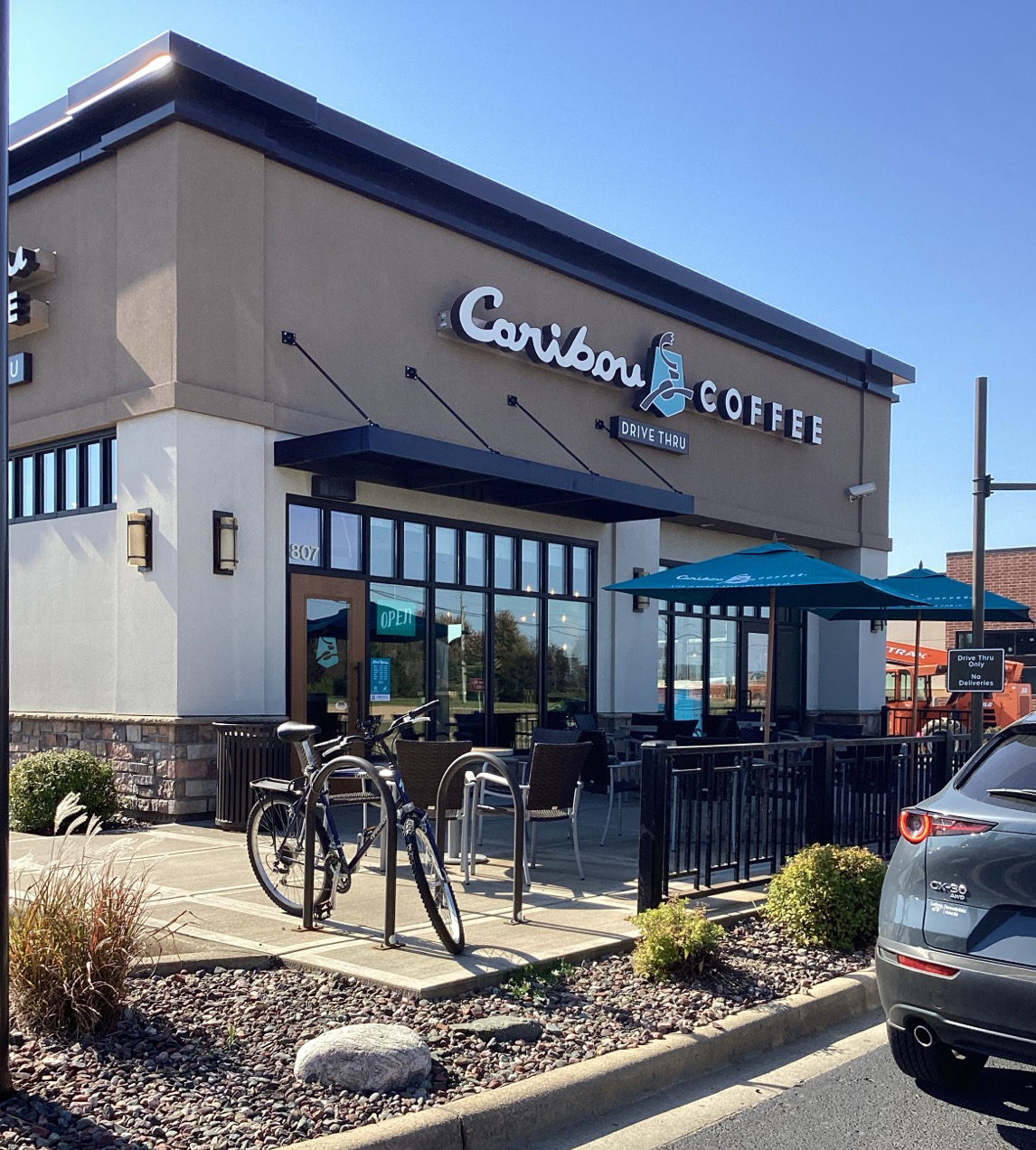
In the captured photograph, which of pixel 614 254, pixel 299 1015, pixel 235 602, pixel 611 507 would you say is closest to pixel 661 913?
pixel 299 1015

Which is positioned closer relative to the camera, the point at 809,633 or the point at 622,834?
the point at 622,834

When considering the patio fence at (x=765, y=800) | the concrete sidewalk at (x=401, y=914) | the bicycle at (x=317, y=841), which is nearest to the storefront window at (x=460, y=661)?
the concrete sidewalk at (x=401, y=914)

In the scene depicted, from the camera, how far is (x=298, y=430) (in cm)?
1327

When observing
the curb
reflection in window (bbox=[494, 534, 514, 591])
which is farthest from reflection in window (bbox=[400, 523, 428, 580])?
the curb

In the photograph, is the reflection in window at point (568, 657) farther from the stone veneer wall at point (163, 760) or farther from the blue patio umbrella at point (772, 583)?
the stone veneer wall at point (163, 760)

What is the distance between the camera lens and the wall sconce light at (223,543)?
40.6 feet

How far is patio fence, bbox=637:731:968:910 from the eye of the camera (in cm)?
739

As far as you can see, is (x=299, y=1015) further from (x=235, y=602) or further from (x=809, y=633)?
(x=809, y=633)

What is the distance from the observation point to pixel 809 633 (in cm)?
2358

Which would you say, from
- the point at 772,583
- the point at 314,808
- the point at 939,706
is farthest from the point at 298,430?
the point at 939,706

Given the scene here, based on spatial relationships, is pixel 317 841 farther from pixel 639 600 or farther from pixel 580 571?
pixel 639 600

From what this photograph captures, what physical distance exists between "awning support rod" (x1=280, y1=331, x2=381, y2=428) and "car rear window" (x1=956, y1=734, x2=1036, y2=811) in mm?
8768

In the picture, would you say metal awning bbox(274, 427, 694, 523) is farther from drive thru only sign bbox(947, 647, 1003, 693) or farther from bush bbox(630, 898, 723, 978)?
bush bbox(630, 898, 723, 978)

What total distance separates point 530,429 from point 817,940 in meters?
10.2
